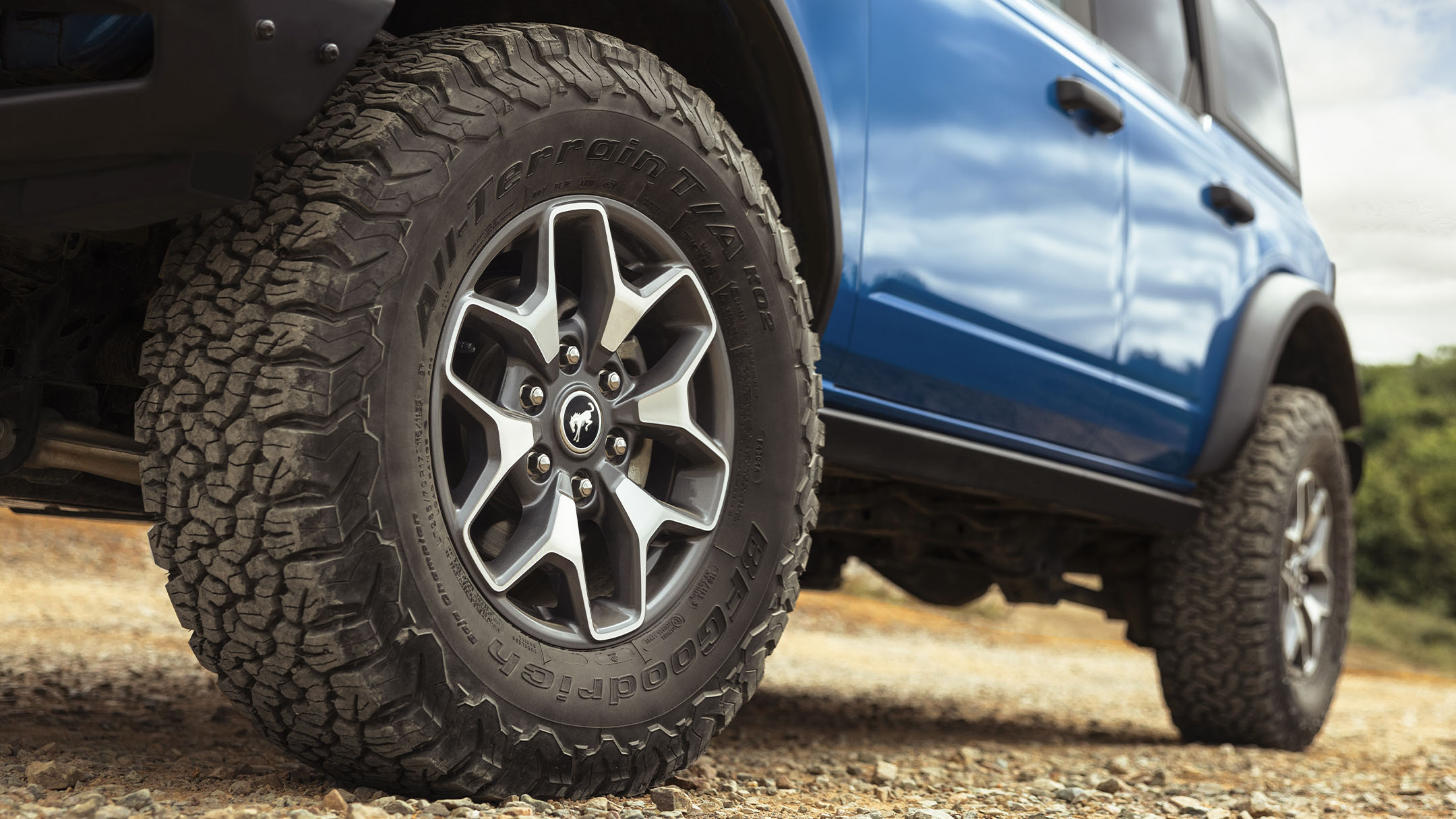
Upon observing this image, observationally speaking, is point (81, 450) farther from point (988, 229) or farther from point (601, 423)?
point (988, 229)

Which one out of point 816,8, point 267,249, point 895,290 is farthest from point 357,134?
point 895,290

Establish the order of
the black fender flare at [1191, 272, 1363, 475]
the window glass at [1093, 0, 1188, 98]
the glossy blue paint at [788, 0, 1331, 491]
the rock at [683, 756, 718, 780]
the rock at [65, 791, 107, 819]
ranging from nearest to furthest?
the rock at [65, 791, 107, 819] → the rock at [683, 756, 718, 780] → the glossy blue paint at [788, 0, 1331, 491] → the window glass at [1093, 0, 1188, 98] → the black fender flare at [1191, 272, 1363, 475]

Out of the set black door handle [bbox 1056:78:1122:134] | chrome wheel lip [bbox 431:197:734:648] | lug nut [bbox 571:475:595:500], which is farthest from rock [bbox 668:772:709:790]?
black door handle [bbox 1056:78:1122:134]

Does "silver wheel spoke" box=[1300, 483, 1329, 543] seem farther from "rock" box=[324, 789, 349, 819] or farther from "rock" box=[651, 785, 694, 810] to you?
"rock" box=[324, 789, 349, 819]

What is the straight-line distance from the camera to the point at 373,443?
4.69 feet

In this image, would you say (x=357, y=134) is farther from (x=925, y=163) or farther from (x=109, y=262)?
(x=925, y=163)

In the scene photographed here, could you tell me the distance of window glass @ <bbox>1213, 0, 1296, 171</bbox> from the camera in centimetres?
428

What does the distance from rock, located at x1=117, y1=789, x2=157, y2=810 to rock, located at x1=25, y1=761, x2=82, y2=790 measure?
205 mm

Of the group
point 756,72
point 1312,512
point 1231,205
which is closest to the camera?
point 756,72

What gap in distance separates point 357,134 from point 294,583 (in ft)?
1.79

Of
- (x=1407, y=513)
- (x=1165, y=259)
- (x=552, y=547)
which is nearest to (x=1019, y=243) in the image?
(x=1165, y=259)

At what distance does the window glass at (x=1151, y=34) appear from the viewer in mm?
3518

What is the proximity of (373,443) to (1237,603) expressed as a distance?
122 inches

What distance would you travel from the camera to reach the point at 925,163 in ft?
8.17
